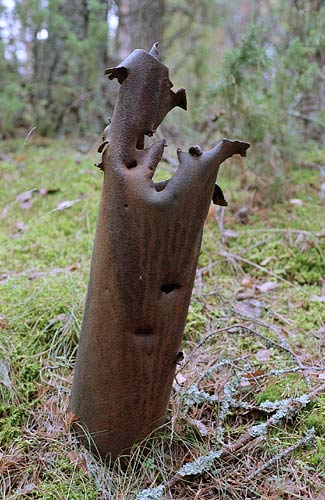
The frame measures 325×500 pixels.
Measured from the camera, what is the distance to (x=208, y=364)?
213 centimetres

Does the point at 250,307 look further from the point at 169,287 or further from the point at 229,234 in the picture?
the point at 169,287

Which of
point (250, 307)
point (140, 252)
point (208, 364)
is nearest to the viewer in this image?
point (140, 252)

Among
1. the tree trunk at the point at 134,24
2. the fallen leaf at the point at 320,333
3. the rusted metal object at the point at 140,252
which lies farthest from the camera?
the tree trunk at the point at 134,24

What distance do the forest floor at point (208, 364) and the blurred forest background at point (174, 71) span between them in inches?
20.4

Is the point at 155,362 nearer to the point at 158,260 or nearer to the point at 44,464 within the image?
the point at 158,260

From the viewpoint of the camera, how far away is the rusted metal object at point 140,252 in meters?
1.38

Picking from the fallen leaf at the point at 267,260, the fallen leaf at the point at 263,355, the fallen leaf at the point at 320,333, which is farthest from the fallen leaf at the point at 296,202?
the fallen leaf at the point at 263,355

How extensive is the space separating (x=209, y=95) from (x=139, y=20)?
96.9 inches

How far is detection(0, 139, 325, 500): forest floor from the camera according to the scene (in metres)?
1.58

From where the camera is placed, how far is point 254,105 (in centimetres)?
343

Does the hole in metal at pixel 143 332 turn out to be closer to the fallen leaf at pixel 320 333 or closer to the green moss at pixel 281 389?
the green moss at pixel 281 389

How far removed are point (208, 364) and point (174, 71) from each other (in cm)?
450

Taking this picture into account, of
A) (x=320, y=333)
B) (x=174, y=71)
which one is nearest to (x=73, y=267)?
(x=320, y=333)

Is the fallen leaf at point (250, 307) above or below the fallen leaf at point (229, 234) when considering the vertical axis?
below
